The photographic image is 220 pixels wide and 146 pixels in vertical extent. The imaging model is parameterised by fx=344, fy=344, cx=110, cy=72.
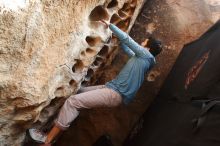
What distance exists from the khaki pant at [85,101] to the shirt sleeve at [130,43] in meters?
0.41

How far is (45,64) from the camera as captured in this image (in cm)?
243

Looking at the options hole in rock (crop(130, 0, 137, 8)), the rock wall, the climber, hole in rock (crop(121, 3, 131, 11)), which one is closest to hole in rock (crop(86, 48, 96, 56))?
the rock wall

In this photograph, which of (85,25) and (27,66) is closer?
(27,66)

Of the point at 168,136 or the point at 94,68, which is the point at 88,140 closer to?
the point at 94,68

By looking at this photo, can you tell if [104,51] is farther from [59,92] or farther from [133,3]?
[59,92]

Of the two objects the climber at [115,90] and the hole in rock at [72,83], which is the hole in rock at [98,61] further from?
the hole in rock at [72,83]

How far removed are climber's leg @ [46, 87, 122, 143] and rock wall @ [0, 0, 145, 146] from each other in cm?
9

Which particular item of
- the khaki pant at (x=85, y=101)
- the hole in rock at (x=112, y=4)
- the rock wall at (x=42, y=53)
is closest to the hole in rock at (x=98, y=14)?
the rock wall at (x=42, y=53)

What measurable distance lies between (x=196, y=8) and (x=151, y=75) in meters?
1.10

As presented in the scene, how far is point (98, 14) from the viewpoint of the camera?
9.77 feet

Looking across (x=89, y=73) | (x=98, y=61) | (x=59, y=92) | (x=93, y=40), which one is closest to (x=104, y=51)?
(x=98, y=61)

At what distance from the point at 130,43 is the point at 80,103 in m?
0.66

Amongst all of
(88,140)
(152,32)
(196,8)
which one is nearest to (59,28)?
(88,140)

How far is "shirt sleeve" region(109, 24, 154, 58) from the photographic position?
2844 mm
